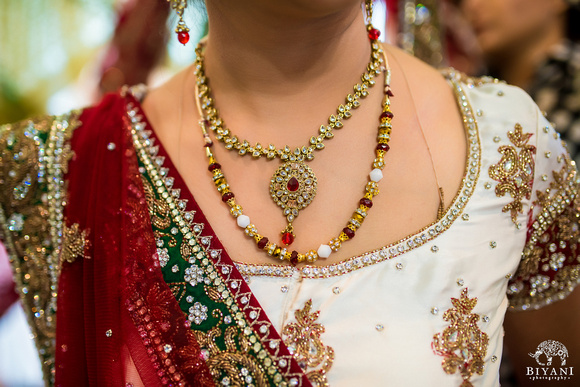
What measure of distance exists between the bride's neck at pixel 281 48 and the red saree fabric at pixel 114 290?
0.20m

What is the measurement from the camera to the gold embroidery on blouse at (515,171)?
810 millimetres

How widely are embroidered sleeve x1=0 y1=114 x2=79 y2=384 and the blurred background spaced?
0.26 metres

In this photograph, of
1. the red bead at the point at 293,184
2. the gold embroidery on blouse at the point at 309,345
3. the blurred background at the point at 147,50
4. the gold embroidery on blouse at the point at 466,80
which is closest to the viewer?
the gold embroidery on blouse at the point at 309,345

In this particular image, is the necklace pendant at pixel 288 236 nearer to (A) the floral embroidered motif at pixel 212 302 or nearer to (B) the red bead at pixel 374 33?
(A) the floral embroidered motif at pixel 212 302

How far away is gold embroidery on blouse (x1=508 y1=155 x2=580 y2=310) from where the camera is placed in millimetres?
853

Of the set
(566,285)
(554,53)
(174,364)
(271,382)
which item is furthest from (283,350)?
(554,53)

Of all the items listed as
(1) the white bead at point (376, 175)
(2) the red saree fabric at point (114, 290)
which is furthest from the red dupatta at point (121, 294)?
(1) the white bead at point (376, 175)

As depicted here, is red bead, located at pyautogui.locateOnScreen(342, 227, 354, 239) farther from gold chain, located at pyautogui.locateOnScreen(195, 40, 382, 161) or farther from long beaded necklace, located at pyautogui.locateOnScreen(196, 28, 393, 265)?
gold chain, located at pyautogui.locateOnScreen(195, 40, 382, 161)

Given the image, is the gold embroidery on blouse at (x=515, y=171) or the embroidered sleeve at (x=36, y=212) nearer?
the gold embroidery on blouse at (x=515, y=171)

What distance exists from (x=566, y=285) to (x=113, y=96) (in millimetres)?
805

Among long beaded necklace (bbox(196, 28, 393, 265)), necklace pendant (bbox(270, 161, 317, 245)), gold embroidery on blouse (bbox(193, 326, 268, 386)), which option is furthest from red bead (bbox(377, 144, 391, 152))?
gold embroidery on blouse (bbox(193, 326, 268, 386))

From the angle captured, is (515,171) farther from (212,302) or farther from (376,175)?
(212,302)

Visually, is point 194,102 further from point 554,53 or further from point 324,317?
point 554,53

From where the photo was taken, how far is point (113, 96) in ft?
3.25
